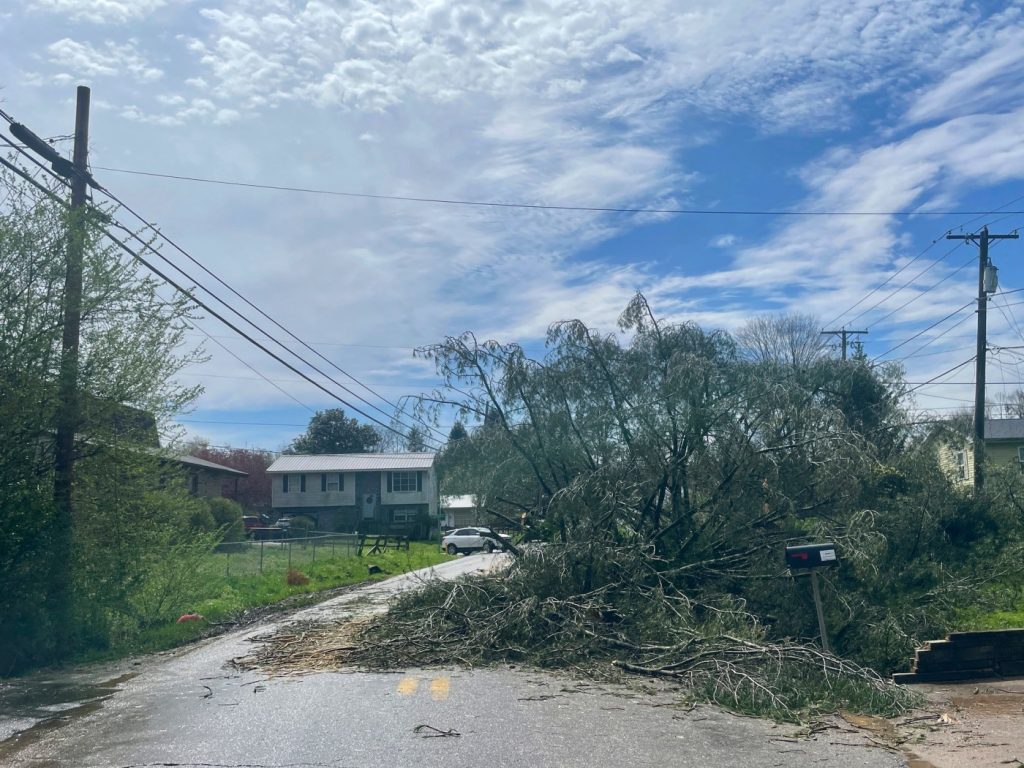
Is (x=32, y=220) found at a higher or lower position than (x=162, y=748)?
higher

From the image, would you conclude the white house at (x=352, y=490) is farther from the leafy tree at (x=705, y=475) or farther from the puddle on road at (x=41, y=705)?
the puddle on road at (x=41, y=705)

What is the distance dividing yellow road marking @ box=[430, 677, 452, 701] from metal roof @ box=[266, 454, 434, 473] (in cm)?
4926

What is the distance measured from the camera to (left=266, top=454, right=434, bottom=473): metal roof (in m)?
59.8

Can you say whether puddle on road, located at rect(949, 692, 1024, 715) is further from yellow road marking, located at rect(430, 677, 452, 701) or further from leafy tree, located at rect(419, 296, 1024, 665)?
yellow road marking, located at rect(430, 677, 452, 701)

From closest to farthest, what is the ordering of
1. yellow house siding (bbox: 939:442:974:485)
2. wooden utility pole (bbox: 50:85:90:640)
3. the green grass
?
1. wooden utility pole (bbox: 50:85:90:640)
2. the green grass
3. yellow house siding (bbox: 939:442:974:485)

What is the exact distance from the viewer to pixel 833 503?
Result: 13.9m

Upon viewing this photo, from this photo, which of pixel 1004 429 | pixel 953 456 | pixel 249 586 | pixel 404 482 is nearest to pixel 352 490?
pixel 404 482

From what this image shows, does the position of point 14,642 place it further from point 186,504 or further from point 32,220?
point 32,220

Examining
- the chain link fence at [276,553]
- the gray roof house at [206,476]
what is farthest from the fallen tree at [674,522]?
the gray roof house at [206,476]

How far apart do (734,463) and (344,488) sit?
48638 millimetres

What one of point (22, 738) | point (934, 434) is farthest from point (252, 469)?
point (22, 738)

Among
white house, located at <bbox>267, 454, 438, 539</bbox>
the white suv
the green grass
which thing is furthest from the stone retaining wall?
white house, located at <bbox>267, 454, 438, 539</bbox>

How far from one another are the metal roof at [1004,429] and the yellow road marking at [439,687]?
38.6m

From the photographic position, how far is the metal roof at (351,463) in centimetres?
5981
